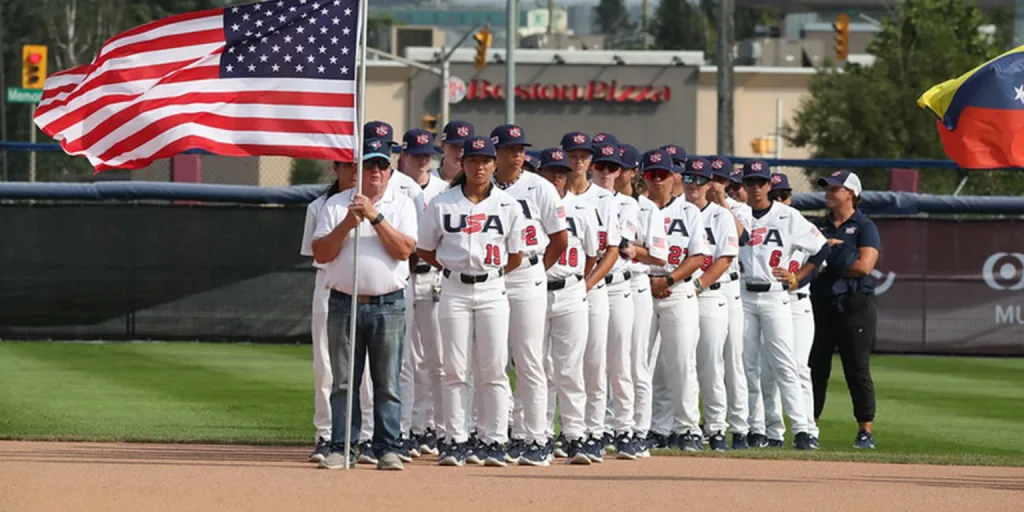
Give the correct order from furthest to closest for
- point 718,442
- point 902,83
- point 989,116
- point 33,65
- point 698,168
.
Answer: point 902,83 < point 33,65 < point 718,442 < point 698,168 < point 989,116

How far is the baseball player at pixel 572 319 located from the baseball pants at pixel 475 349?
1.52 ft

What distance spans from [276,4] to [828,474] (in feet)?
14.1

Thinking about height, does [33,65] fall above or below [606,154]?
above

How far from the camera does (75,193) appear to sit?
20359mm

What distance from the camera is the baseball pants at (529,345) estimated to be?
10805mm

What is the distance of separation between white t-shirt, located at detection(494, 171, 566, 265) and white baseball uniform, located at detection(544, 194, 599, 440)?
35 cm

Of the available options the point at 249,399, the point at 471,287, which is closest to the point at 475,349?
the point at 471,287

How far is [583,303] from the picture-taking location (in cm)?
1121

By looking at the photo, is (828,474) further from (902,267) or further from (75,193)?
(75,193)

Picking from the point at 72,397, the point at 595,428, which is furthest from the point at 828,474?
the point at 72,397

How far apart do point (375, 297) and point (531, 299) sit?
946 millimetres

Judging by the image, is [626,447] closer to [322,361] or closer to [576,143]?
[576,143]

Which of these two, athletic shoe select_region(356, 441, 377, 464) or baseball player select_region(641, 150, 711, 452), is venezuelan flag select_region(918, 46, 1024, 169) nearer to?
baseball player select_region(641, 150, 711, 452)

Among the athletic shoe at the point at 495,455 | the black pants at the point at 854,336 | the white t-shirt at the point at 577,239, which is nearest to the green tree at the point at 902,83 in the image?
the black pants at the point at 854,336
